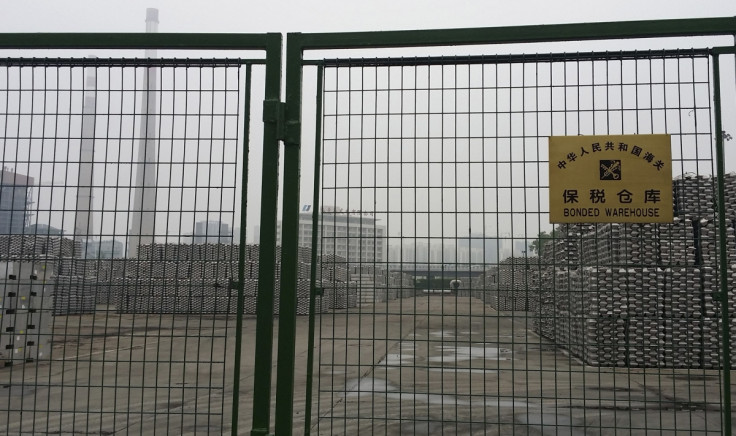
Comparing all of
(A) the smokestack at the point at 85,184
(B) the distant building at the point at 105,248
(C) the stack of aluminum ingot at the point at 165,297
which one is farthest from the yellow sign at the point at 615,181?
(A) the smokestack at the point at 85,184

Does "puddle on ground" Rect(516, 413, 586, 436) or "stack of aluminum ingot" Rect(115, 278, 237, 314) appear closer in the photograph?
"stack of aluminum ingot" Rect(115, 278, 237, 314)

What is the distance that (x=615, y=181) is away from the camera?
3512 millimetres

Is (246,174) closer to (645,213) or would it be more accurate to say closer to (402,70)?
(402,70)

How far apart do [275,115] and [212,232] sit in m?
0.86

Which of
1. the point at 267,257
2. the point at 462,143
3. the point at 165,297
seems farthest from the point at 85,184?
the point at 462,143

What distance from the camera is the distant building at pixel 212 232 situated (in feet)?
12.0

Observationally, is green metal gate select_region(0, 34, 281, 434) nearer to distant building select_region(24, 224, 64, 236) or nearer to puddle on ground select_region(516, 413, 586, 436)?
distant building select_region(24, 224, 64, 236)

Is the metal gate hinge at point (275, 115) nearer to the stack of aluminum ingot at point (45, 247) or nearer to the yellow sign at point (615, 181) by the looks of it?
the stack of aluminum ingot at point (45, 247)

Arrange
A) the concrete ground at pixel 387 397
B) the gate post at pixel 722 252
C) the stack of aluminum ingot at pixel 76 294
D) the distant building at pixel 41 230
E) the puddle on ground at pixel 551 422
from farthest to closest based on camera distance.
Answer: the puddle on ground at pixel 551 422 → the concrete ground at pixel 387 397 → the distant building at pixel 41 230 → the stack of aluminum ingot at pixel 76 294 → the gate post at pixel 722 252

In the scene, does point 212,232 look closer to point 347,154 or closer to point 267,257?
point 267,257

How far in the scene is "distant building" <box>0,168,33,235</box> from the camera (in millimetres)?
3787

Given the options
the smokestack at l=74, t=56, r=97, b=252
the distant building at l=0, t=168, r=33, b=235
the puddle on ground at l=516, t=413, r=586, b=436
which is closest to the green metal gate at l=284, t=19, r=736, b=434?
the smokestack at l=74, t=56, r=97, b=252

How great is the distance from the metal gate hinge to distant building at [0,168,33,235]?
5.43ft

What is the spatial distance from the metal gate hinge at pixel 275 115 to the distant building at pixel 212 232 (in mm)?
694
